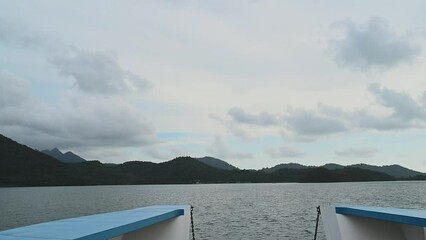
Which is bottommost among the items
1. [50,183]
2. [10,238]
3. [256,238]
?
[256,238]

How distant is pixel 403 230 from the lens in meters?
8.06

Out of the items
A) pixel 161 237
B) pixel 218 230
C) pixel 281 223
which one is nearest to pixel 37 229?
pixel 161 237

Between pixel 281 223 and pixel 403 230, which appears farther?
pixel 281 223

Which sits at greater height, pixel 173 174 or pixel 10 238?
pixel 173 174

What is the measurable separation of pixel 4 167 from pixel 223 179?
86.9 metres

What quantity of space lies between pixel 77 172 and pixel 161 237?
15525 centimetres

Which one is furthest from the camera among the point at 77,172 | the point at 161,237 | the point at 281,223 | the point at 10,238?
the point at 77,172

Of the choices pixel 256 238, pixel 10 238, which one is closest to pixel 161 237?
pixel 10 238

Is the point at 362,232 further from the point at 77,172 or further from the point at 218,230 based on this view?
the point at 77,172

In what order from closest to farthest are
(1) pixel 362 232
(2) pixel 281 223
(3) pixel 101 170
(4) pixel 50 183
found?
1. (1) pixel 362 232
2. (2) pixel 281 223
3. (4) pixel 50 183
4. (3) pixel 101 170

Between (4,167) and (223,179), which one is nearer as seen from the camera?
(4,167)

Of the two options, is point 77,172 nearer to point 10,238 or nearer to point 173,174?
point 173,174

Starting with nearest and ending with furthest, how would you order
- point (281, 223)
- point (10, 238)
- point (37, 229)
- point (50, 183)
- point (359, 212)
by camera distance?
point (10, 238) → point (37, 229) → point (359, 212) → point (281, 223) → point (50, 183)

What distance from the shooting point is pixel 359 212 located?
283 inches
